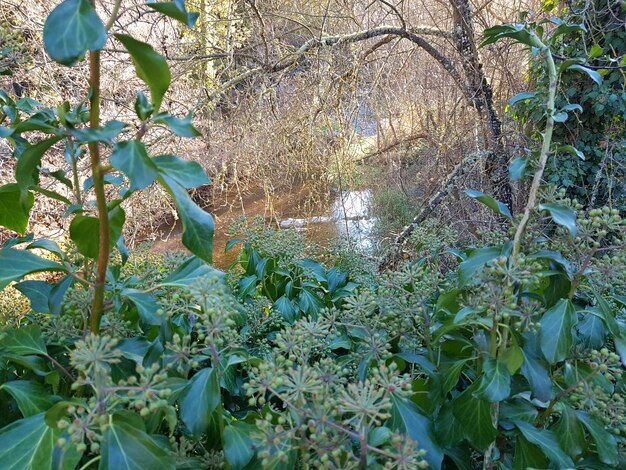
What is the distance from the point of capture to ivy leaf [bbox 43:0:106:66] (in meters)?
0.66

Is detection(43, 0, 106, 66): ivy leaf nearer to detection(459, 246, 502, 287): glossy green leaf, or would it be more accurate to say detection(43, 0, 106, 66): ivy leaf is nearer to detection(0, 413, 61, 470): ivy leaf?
detection(0, 413, 61, 470): ivy leaf

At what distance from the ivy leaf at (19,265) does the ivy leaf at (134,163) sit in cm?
30

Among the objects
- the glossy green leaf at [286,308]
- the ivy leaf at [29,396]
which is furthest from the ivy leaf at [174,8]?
the glossy green leaf at [286,308]

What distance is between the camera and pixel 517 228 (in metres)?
1.00

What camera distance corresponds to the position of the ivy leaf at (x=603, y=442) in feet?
2.96

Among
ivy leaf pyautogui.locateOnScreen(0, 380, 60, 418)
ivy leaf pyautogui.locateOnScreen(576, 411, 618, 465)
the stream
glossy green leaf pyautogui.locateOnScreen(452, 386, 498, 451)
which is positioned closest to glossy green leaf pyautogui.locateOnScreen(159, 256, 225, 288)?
ivy leaf pyautogui.locateOnScreen(0, 380, 60, 418)

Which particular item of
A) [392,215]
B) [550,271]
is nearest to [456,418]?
[550,271]

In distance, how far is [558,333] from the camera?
915mm

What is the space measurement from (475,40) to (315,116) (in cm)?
153

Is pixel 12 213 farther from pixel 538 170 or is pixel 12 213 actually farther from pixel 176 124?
pixel 538 170

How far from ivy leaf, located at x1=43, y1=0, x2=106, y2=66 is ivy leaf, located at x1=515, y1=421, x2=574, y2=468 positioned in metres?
0.94

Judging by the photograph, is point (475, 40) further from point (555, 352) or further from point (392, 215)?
point (555, 352)

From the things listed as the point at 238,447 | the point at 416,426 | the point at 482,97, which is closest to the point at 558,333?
the point at 416,426

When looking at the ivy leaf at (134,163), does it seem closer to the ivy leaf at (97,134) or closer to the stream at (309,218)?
the ivy leaf at (97,134)
